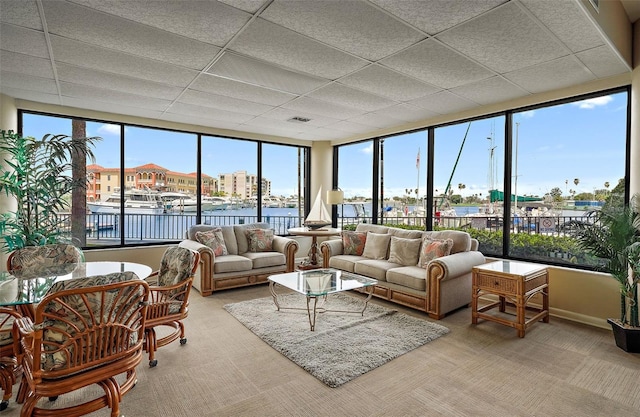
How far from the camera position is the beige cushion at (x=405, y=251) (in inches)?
177

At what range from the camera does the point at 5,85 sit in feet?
12.2

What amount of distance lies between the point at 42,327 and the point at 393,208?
17.6 ft

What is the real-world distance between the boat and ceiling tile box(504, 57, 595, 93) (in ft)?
18.4

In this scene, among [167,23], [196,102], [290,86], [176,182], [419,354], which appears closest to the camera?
[167,23]

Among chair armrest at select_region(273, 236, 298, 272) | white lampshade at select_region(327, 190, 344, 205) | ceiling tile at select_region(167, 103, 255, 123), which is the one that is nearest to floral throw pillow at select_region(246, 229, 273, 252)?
chair armrest at select_region(273, 236, 298, 272)

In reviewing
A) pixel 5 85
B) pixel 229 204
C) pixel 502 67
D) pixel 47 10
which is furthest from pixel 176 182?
A: pixel 502 67

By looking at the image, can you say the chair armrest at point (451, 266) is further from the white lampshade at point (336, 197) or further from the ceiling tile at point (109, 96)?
the ceiling tile at point (109, 96)

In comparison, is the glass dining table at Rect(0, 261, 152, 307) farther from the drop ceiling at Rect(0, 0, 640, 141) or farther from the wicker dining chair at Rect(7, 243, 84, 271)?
the drop ceiling at Rect(0, 0, 640, 141)

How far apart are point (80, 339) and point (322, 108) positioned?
12.5 feet

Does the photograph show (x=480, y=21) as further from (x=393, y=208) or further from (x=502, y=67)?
(x=393, y=208)

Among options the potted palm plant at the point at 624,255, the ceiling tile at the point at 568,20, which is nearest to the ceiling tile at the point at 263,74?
the ceiling tile at the point at 568,20

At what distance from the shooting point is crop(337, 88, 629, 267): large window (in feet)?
12.2

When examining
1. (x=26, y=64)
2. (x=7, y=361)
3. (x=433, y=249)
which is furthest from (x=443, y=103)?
(x=7, y=361)

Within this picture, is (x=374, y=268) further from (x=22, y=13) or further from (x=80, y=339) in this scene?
(x=22, y=13)
